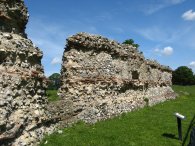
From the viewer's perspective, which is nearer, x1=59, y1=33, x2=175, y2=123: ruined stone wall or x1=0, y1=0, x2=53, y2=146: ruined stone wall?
x1=0, y1=0, x2=53, y2=146: ruined stone wall

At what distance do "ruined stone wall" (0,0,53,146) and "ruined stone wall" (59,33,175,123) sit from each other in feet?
9.07

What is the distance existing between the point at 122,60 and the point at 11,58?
31.5ft

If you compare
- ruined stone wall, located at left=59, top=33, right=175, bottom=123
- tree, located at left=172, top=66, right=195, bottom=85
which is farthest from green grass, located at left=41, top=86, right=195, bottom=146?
tree, located at left=172, top=66, right=195, bottom=85

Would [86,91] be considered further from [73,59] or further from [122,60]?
[122,60]

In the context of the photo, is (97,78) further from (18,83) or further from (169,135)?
(18,83)

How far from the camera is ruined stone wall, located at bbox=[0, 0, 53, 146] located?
10281 millimetres

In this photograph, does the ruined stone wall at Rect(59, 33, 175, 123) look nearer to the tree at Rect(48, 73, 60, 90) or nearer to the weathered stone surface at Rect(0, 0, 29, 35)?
the tree at Rect(48, 73, 60, 90)

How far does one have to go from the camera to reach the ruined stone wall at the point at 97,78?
16000mm

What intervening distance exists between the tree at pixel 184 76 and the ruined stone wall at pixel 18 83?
7267 cm

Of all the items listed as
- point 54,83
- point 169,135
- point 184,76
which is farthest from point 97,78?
point 184,76

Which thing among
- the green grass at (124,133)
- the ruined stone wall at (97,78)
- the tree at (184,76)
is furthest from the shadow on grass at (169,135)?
the tree at (184,76)

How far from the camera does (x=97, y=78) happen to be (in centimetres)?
1688

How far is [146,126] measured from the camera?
15.8 meters

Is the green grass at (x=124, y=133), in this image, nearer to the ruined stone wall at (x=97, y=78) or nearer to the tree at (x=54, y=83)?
the ruined stone wall at (x=97, y=78)
